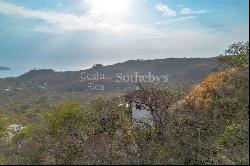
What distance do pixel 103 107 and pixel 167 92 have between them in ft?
12.3

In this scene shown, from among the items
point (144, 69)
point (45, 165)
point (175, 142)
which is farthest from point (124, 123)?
point (144, 69)

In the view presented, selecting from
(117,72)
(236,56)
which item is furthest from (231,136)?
(117,72)

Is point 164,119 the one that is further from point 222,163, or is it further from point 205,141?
point 222,163

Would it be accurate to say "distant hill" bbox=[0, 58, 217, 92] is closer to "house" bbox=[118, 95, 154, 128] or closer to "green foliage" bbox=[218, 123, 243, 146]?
"house" bbox=[118, 95, 154, 128]

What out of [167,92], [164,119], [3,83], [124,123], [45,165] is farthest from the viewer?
[3,83]

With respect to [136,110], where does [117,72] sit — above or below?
below

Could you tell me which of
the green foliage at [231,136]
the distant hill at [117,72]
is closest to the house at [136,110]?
the green foliage at [231,136]

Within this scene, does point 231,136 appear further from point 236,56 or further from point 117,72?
point 117,72

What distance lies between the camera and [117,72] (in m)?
135

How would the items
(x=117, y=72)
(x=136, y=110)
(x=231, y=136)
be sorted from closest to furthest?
(x=231, y=136), (x=136, y=110), (x=117, y=72)

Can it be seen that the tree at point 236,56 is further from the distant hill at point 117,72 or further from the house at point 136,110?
the distant hill at point 117,72

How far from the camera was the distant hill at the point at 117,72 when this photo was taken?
102875 millimetres

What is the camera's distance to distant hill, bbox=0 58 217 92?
103 meters

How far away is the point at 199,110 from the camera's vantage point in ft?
79.0
